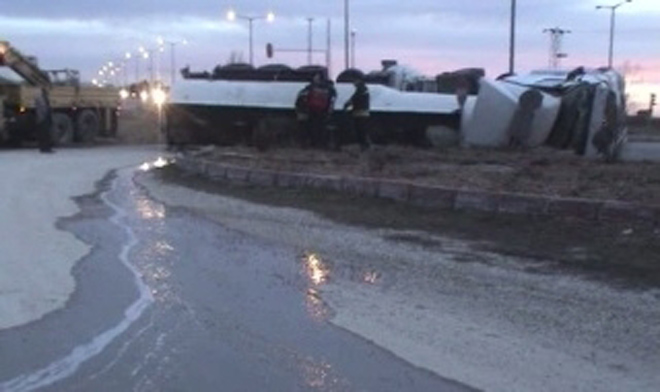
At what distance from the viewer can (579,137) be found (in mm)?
20578

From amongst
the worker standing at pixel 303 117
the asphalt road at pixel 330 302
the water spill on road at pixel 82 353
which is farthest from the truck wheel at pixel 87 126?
the water spill on road at pixel 82 353

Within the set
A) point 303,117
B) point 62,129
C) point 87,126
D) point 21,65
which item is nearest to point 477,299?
point 303,117

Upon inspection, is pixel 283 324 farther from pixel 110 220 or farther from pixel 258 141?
pixel 258 141

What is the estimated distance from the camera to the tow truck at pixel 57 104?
28.5 m

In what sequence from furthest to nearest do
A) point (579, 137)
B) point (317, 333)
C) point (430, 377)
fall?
point (579, 137), point (317, 333), point (430, 377)

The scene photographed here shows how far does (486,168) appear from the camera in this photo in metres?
16.2

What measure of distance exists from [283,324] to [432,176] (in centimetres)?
790

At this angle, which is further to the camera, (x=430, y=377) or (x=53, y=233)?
(x=53, y=233)

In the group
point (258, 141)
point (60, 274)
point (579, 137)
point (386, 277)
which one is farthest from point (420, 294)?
point (258, 141)

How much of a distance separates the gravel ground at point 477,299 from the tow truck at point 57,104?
1699cm

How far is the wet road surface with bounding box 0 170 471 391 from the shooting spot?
20.1ft

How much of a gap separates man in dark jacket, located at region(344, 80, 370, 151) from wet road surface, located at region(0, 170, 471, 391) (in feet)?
36.2

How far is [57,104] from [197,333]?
2482cm

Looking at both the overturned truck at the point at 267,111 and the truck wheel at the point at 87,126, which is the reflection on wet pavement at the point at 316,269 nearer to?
the overturned truck at the point at 267,111
